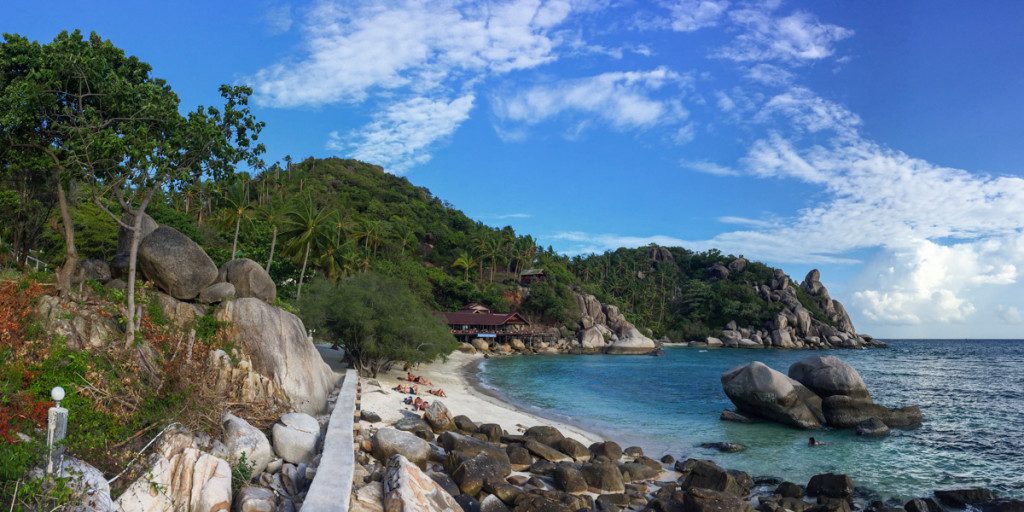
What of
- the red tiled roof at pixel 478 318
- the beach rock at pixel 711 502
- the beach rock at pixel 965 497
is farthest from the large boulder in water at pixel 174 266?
the red tiled roof at pixel 478 318

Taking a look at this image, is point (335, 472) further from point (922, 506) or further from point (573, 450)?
point (922, 506)

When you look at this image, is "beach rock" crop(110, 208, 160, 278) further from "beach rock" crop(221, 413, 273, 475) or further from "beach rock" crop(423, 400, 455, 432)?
"beach rock" crop(423, 400, 455, 432)

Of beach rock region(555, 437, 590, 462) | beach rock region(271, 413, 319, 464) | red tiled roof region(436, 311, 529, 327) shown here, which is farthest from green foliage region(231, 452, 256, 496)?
red tiled roof region(436, 311, 529, 327)

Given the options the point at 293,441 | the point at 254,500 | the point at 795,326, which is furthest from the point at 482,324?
the point at 795,326

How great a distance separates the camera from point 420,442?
14422 millimetres

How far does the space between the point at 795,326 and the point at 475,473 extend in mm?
113535

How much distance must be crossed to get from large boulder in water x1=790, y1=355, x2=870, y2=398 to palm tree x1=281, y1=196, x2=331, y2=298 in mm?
33290

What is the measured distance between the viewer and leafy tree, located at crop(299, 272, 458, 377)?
2841 cm

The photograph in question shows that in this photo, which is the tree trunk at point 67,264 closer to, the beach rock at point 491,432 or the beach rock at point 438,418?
the beach rock at point 438,418

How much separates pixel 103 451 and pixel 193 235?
31.0m

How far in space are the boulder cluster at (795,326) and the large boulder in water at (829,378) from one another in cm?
8376

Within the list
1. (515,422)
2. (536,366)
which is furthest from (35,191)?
(536,366)

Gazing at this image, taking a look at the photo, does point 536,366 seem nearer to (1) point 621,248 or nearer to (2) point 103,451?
(2) point 103,451

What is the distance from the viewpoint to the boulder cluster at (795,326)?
108 meters
